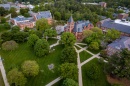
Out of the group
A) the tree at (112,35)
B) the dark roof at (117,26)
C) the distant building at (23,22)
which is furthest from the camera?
the distant building at (23,22)

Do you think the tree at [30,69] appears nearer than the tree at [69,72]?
No

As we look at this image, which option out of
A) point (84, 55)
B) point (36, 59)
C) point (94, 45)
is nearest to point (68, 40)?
point (84, 55)

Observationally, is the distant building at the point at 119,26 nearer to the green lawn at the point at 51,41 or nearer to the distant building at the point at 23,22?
the green lawn at the point at 51,41

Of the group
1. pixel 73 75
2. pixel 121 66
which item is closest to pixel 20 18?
pixel 73 75

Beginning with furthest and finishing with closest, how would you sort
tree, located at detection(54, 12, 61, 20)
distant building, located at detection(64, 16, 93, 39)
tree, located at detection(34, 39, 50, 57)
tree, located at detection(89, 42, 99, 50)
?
tree, located at detection(54, 12, 61, 20) < distant building, located at detection(64, 16, 93, 39) < tree, located at detection(89, 42, 99, 50) < tree, located at detection(34, 39, 50, 57)

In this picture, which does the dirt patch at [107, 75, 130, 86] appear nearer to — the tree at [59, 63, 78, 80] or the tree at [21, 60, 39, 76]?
the tree at [59, 63, 78, 80]

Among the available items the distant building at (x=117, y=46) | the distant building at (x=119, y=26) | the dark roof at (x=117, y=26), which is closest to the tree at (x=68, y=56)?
the distant building at (x=117, y=46)

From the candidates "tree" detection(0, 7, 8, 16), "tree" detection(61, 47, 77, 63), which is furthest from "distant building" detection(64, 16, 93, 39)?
"tree" detection(0, 7, 8, 16)

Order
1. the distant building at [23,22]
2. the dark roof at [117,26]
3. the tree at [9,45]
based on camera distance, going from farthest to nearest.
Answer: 1. the distant building at [23,22]
2. the dark roof at [117,26]
3. the tree at [9,45]

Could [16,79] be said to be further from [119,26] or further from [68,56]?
[119,26]
